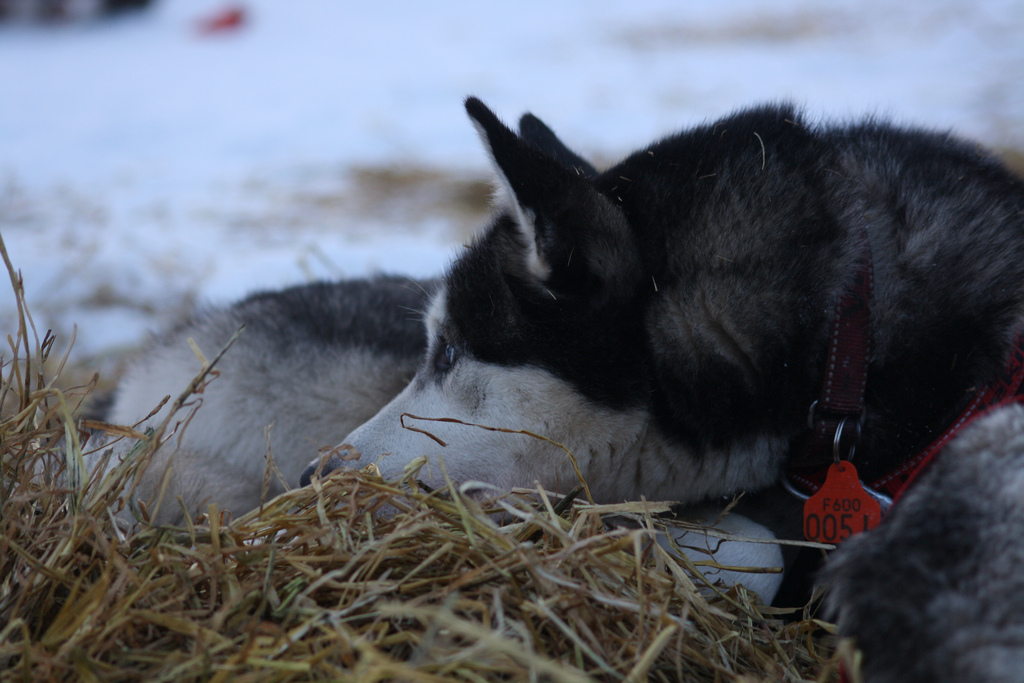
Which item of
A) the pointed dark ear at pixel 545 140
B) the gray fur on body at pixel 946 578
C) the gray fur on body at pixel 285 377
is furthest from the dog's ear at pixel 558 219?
the gray fur on body at pixel 285 377

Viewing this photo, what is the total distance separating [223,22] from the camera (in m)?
11.7

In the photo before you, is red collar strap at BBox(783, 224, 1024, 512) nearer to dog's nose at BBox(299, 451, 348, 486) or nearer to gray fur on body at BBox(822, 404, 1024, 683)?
gray fur on body at BBox(822, 404, 1024, 683)

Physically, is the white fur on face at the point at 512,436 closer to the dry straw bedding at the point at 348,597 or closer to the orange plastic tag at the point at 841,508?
the dry straw bedding at the point at 348,597

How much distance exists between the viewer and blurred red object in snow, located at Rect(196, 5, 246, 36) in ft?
38.3

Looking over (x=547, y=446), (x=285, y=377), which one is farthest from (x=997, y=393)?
(x=285, y=377)

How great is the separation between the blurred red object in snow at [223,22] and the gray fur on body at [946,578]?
41.7ft

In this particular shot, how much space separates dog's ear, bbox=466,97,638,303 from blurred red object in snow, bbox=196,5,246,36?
1185 centimetres

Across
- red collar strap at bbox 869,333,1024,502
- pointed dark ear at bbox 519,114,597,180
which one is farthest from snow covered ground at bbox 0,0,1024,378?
red collar strap at bbox 869,333,1024,502

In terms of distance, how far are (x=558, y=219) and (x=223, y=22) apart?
1218 centimetres

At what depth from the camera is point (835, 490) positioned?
1633 mm

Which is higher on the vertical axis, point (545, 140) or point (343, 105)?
point (545, 140)

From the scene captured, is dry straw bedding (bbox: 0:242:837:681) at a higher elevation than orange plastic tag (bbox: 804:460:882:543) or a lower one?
lower

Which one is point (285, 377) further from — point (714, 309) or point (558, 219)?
point (714, 309)

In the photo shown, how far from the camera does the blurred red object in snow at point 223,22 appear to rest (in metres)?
11.7
